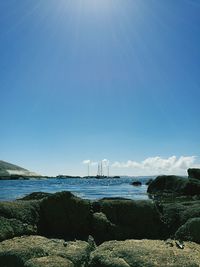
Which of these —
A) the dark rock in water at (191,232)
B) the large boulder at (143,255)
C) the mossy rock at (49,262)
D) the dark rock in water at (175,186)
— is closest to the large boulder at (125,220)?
the dark rock in water at (191,232)

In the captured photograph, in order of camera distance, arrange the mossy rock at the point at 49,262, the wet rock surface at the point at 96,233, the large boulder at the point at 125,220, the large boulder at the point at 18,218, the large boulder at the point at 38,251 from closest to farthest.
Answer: the mossy rock at the point at 49,262
the large boulder at the point at 38,251
the wet rock surface at the point at 96,233
the large boulder at the point at 18,218
the large boulder at the point at 125,220

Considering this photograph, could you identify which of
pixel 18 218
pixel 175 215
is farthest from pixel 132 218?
pixel 18 218

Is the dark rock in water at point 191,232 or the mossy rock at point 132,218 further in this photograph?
the mossy rock at point 132,218

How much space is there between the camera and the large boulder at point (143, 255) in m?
11.3

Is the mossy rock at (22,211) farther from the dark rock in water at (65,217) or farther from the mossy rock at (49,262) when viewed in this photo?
the mossy rock at (49,262)

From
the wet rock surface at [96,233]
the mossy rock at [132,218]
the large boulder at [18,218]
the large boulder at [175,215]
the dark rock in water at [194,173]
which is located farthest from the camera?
the dark rock in water at [194,173]

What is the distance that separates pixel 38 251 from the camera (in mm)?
12164

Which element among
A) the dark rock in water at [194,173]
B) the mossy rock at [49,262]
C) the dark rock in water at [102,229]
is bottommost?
the mossy rock at [49,262]

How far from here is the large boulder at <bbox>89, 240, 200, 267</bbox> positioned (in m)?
11.3

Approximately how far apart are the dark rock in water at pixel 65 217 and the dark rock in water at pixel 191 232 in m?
4.22

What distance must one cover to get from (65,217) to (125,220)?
293 centimetres

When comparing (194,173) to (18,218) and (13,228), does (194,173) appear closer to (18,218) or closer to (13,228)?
(18,218)

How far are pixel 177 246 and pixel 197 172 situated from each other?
59.0m

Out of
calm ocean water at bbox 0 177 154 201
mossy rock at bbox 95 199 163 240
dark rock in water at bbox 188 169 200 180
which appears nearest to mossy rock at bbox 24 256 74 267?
mossy rock at bbox 95 199 163 240
